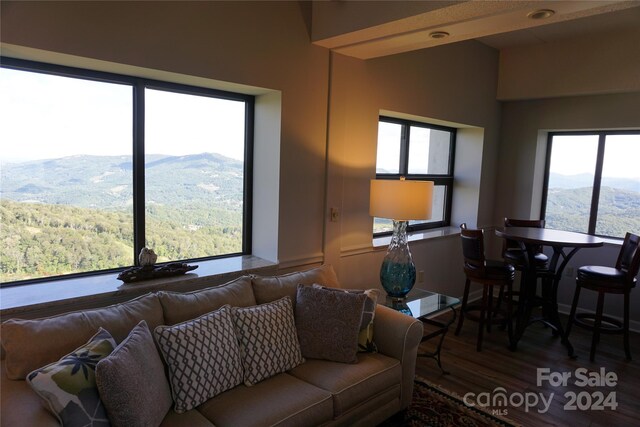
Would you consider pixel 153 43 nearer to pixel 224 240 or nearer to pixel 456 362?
pixel 224 240

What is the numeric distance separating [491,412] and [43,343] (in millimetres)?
2586

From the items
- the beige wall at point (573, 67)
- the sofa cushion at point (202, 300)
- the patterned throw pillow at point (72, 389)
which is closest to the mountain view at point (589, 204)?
the beige wall at point (573, 67)

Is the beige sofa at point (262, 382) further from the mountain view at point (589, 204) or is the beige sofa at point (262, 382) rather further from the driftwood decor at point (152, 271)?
the mountain view at point (589, 204)

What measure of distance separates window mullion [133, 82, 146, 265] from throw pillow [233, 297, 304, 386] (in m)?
0.90

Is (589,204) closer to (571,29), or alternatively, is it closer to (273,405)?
(571,29)

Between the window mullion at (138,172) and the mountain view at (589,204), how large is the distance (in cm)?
453

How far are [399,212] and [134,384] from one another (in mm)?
2048

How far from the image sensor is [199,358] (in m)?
1.94

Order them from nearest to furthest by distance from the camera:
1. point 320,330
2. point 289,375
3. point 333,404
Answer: point 333,404 → point 289,375 → point 320,330

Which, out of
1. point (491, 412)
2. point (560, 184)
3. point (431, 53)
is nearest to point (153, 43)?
point (431, 53)

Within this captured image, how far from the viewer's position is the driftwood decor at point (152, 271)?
239 cm

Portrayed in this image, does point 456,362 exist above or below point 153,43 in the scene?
below

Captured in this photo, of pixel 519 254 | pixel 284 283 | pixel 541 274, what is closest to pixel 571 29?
pixel 519 254

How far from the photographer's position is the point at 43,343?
1.74 metres
